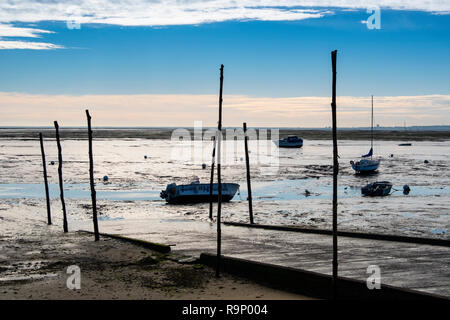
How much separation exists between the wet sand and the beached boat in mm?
15926

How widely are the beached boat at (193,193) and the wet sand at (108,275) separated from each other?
1593 cm

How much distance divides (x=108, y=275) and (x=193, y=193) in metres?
22.6

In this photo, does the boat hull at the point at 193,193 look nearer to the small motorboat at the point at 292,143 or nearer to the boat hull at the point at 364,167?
the boat hull at the point at 364,167

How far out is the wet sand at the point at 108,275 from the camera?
10.5 meters

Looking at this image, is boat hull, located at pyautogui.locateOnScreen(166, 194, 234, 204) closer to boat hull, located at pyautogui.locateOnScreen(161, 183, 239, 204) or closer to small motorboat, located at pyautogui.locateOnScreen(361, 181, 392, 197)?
boat hull, located at pyautogui.locateOnScreen(161, 183, 239, 204)

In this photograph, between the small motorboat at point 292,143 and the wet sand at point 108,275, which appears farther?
the small motorboat at point 292,143

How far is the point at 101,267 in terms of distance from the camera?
13305 mm

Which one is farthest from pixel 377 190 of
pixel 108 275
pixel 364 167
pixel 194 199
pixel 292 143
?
pixel 292 143

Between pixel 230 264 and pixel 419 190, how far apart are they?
30.5 m

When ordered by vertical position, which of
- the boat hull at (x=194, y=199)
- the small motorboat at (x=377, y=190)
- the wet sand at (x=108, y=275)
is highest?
the wet sand at (x=108, y=275)

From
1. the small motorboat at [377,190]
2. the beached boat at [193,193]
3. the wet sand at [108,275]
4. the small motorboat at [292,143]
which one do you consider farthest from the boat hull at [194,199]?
the small motorboat at [292,143]

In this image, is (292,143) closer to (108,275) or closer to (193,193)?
(193,193)
